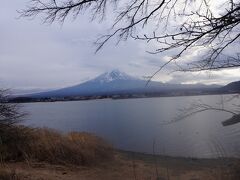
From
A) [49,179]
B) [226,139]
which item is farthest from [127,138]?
[49,179]

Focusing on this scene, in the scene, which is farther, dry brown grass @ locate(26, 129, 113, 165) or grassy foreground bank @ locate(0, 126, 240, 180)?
dry brown grass @ locate(26, 129, 113, 165)

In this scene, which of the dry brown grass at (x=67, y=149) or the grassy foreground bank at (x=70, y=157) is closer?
the grassy foreground bank at (x=70, y=157)

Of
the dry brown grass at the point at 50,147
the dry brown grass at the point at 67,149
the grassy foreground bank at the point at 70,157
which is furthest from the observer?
the dry brown grass at the point at 67,149

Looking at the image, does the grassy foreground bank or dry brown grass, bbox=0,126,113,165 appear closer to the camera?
the grassy foreground bank

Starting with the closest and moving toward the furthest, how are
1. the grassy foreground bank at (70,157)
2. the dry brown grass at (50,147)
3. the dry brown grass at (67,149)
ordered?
1. the grassy foreground bank at (70,157)
2. the dry brown grass at (50,147)
3. the dry brown grass at (67,149)

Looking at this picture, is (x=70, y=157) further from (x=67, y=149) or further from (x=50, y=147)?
(x=50, y=147)

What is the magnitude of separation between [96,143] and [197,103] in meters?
14.4

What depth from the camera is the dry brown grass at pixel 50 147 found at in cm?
1673

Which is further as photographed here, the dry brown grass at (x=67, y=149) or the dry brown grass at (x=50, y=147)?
the dry brown grass at (x=67, y=149)

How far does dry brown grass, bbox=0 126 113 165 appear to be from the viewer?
16734mm

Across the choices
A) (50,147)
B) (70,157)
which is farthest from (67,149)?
(50,147)

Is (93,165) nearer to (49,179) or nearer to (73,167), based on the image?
(73,167)

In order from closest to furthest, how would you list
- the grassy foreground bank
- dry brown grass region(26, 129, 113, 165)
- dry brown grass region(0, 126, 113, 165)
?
the grassy foreground bank, dry brown grass region(0, 126, 113, 165), dry brown grass region(26, 129, 113, 165)

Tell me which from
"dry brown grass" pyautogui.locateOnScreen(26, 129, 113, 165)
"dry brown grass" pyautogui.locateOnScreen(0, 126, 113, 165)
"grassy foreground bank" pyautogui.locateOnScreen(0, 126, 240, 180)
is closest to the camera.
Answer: "grassy foreground bank" pyautogui.locateOnScreen(0, 126, 240, 180)
